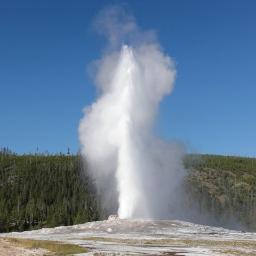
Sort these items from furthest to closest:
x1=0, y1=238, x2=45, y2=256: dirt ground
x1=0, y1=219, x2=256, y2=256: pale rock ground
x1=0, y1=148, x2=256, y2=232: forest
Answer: x1=0, y1=148, x2=256, y2=232: forest < x1=0, y1=219, x2=256, y2=256: pale rock ground < x1=0, y1=238, x2=45, y2=256: dirt ground

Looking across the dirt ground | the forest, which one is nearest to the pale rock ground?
the dirt ground

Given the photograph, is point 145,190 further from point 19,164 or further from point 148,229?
point 19,164

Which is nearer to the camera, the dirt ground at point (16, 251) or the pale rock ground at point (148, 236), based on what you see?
the dirt ground at point (16, 251)

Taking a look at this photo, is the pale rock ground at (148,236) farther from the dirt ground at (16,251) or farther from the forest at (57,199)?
the forest at (57,199)

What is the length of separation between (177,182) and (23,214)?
5562 centimetres

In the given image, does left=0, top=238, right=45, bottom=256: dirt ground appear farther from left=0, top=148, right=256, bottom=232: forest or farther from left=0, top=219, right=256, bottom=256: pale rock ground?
left=0, top=148, right=256, bottom=232: forest

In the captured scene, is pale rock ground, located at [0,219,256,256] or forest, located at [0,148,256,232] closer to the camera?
pale rock ground, located at [0,219,256,256]

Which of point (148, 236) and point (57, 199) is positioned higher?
point (57, 199)

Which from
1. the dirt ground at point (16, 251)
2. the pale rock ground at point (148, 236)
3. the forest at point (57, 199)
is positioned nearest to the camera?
the dirt ground at point (16, 251)

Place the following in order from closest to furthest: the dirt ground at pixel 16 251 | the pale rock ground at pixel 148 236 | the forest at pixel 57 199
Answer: the dirt ground at pixel 16 251
the pale rock ground at pixel 148 236
the forest at pixel 57 199

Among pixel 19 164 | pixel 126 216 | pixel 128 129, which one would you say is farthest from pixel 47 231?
pixel 19 164

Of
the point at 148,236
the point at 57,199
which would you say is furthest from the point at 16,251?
the point at 57,199

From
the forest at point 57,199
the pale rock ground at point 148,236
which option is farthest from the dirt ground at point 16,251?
the forest at point 57,199

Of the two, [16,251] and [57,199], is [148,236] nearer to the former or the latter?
[16,251]
